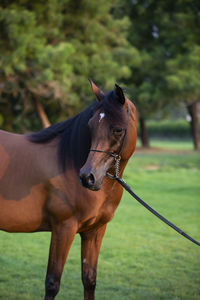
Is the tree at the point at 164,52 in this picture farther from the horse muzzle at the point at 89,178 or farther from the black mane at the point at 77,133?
the horse muzzle at the point at 89,178

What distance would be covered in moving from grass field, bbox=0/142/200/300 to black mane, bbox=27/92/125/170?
1.79 m

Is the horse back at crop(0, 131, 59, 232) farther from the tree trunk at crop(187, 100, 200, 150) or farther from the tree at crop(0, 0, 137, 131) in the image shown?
the tree trunk at crop(187, 100, 200, 150)

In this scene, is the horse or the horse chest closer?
the horse

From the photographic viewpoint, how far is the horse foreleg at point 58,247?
124 inches

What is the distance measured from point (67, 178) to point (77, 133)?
386 mm

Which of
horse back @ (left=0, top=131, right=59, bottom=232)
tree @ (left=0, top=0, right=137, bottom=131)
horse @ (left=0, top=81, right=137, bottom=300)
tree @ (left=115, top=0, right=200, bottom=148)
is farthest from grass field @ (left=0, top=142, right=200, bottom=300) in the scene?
tree @ (left=115, top=0, right=200, bottom=148)

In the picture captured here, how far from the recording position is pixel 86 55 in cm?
2166

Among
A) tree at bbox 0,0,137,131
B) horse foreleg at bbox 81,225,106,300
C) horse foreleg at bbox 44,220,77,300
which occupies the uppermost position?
horse foreleg at bbox 44,220,77,300

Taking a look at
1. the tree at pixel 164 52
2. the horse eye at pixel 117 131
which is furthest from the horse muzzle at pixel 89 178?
the tree at pixel 164 52

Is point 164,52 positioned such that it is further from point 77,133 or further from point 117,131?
point 117,131

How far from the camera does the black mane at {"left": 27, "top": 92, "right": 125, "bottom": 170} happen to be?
300 centimetres

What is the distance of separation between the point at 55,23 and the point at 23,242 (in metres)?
15.7

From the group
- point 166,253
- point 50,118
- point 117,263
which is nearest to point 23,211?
point 117,263

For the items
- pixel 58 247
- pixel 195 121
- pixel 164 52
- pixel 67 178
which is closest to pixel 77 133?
pixel 67 178
